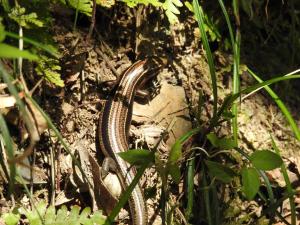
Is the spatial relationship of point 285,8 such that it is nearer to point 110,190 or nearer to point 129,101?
point 129,101

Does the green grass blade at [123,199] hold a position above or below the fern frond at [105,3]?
below

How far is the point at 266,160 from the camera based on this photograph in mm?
2783

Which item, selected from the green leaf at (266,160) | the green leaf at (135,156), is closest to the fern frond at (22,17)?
the green leaf at (135,156)

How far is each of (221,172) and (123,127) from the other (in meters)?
1.51

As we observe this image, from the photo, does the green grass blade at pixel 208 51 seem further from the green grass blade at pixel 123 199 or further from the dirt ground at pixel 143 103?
the green grass blade at pixel 123 199

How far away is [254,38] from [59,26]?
7.00ft

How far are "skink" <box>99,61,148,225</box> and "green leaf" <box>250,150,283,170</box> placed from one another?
1246 millimetres

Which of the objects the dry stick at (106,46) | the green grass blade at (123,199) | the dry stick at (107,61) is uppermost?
the dry stick at (106,46)

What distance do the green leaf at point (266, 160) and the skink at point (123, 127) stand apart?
125cm

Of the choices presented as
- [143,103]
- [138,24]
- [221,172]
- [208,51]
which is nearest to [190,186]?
[221,172]

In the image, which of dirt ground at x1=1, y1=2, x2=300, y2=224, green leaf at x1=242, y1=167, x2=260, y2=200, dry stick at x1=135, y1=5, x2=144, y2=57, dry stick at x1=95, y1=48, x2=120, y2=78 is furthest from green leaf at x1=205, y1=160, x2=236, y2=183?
dry stick at x1=135, y1=5, x2=144, y2=57

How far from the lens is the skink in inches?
151

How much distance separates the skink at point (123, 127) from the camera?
3.83m

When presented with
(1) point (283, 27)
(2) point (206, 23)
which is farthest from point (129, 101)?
(1) point (283, 27)
